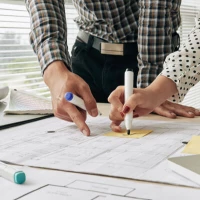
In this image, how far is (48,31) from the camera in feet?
4.35

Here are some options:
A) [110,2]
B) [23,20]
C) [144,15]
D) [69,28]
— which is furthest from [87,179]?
[69,28]

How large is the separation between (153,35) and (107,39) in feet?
0.58

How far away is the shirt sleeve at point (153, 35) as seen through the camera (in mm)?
1362

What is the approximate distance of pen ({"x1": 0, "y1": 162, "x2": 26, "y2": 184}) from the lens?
0.61 metres

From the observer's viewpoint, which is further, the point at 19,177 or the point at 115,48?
the point at 115,48

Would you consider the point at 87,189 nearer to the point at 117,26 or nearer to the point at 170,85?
the point at 170,85

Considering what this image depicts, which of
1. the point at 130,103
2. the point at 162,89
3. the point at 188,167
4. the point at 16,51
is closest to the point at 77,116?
the point at 130,103

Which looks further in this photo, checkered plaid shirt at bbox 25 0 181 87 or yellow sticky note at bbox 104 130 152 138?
checkered plaid shirt at bbox 25 0 181 87

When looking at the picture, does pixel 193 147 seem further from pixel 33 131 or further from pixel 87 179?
pixel 33 131

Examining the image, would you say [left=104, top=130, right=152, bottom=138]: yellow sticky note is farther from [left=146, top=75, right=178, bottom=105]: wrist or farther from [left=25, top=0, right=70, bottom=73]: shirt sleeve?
[left=25, top=0, right=70, bottom=73]: shirt sleeve

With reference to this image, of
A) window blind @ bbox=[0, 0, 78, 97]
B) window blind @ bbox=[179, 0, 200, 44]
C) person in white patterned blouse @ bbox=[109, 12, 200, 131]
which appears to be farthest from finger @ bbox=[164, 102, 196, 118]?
window blind @ bbox=[179, 0, 200, 44]

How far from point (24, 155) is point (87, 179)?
0.20 metres

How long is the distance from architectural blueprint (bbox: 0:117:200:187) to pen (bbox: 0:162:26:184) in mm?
83

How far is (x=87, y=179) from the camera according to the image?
63 cm
